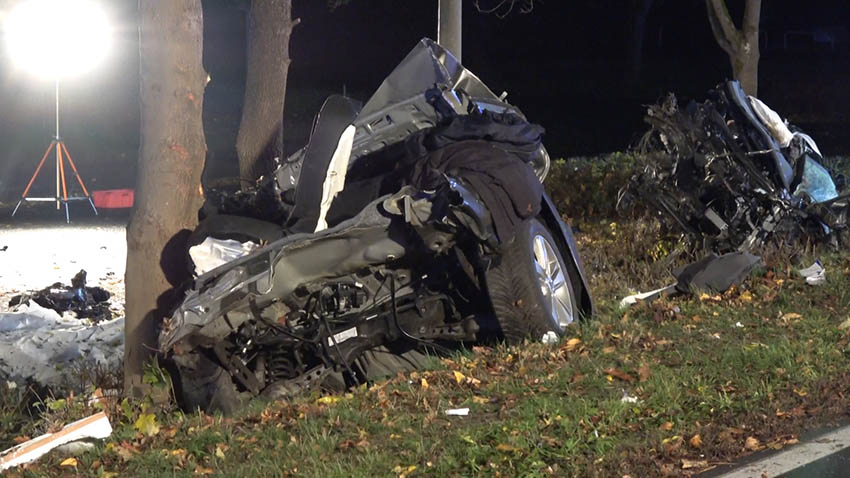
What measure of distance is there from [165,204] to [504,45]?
36337 mm

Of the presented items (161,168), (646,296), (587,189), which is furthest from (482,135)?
(587,189)

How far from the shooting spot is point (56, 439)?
6.06 metres

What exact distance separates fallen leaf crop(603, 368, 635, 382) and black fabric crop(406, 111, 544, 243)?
0.94 meters

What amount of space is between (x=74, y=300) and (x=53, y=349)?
215 centimetres

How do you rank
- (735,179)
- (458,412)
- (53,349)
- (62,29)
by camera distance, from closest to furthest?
(458,412)
(53,349)
(735,179)
(62,29)

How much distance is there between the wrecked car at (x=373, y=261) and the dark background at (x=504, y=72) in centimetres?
1445

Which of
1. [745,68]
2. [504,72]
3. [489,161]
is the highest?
[489,161]

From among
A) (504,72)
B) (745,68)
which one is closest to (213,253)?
(745,68)

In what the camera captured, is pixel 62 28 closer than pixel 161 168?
No

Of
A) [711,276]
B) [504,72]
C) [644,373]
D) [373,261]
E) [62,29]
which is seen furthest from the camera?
[504,72]

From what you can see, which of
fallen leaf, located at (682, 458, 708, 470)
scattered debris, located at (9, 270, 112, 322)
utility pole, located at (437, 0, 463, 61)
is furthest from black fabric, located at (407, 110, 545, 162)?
utility pole, located at (437, 0, 463, 61)

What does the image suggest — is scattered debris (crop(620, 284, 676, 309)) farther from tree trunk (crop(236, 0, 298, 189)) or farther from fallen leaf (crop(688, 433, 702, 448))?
tree trunk (crop(236, 0, 298, 189))

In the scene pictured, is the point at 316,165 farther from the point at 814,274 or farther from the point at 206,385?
the point at 814,274

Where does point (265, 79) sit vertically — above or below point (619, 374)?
above
